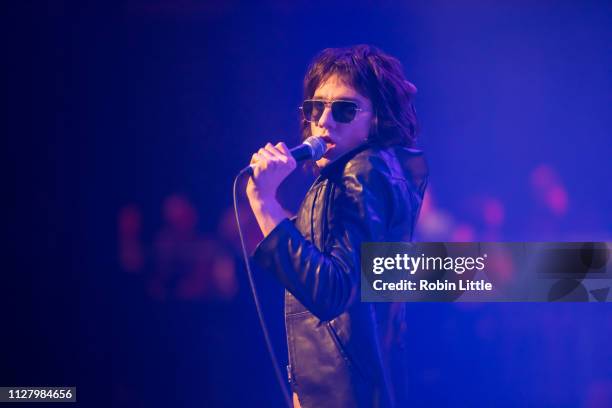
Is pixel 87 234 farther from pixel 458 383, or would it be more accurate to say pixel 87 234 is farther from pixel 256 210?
pixel 458 383

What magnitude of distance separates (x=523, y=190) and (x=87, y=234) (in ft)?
5.77

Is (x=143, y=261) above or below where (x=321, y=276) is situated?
above

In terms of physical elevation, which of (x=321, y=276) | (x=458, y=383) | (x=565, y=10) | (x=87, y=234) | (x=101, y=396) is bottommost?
(x=458, y=383)

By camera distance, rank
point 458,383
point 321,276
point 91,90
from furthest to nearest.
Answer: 1. point 91,90
2. point 458,383
3. point 321,276

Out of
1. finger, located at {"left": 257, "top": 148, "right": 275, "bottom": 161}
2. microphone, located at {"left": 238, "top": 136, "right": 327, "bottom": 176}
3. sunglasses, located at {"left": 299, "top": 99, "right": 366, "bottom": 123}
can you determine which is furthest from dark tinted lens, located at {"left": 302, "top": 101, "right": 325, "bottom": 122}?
finger, located at {"left": 257, "top": 148, "right": 275, "bottom": 161}

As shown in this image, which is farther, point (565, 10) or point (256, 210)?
point (565, 10)

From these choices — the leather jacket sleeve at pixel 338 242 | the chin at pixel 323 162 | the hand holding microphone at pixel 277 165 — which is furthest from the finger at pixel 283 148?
the leather jacket sleeve at pixel 338 242

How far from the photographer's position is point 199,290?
9.12 feet

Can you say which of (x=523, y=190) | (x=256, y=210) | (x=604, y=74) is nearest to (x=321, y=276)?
(x=256, y=210)

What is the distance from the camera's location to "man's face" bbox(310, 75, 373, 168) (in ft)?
8.30

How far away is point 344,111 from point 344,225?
43 centimetres

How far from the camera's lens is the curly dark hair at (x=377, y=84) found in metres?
2.54

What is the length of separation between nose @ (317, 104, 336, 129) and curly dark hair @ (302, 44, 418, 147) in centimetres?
11

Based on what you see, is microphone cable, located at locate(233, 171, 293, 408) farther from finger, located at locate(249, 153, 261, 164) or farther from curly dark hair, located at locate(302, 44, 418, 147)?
curly dark hair, located at locate(302, 44, 418, 147)
